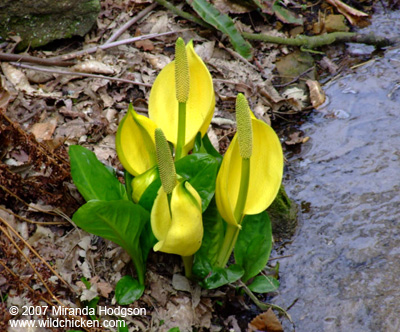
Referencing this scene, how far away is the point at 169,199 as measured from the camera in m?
1.91

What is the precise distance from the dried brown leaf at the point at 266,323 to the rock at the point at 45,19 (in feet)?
8.02

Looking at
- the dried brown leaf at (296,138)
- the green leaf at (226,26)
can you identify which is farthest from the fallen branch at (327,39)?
the dried brown leaf at (296,138)

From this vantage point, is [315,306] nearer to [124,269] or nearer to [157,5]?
[124,269]

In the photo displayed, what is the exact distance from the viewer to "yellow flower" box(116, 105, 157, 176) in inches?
89.3

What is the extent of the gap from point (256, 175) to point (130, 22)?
236 cm

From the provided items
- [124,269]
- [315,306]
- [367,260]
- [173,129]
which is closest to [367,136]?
[367,260]

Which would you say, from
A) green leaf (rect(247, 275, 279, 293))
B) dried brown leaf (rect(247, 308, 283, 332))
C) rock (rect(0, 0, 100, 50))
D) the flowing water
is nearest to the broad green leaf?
green leaf (rect(247, 275, 279, 293))

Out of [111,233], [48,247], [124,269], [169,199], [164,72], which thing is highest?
[164,72]

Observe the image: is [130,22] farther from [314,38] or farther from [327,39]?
[327,39]

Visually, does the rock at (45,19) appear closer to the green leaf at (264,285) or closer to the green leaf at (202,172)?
the green leaf at (202,172)

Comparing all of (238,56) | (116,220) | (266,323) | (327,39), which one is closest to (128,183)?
(116,220)

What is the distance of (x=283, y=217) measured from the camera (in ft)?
9.55

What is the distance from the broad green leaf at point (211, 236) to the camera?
2307mm

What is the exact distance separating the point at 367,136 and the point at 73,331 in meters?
2.47
